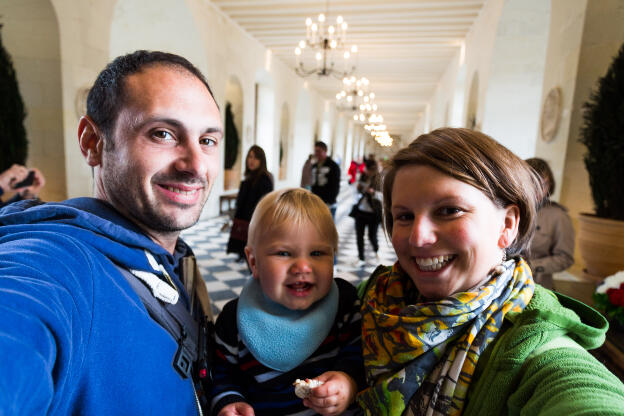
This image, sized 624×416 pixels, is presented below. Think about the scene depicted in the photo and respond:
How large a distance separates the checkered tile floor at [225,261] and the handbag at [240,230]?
56cm

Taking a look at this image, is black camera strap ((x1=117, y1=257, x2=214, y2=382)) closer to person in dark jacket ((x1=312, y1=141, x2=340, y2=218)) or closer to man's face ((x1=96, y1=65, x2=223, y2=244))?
man's face ((x1=96, y1=65, x2=223, y2=244))

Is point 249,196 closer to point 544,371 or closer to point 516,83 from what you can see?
point 544,371

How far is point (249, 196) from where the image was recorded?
452cm

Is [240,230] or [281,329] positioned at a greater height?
[281,329]

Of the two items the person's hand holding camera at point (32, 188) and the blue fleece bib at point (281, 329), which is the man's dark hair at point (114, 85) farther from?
the person's hand holding camera at point (32, 188)

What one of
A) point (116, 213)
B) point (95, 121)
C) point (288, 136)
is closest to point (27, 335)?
point (116, 213)

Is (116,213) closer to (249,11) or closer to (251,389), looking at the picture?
(251,389)

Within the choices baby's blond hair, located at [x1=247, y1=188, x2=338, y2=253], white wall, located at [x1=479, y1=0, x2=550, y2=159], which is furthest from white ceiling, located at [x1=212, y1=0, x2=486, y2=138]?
baby's blond hair, located at [x1=247, y1=188, x2=338, y2=253]

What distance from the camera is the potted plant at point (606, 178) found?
2.91 metres

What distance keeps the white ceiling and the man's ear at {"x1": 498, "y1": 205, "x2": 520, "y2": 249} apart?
7292mm

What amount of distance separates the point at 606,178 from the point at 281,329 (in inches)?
139

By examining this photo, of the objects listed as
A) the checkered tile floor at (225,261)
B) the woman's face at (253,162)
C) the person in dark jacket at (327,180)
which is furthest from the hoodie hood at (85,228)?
the person in dark jacket at (327,180)

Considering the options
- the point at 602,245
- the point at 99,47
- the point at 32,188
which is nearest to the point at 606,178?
the point at 602,245

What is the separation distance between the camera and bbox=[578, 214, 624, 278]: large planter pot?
2.88m
